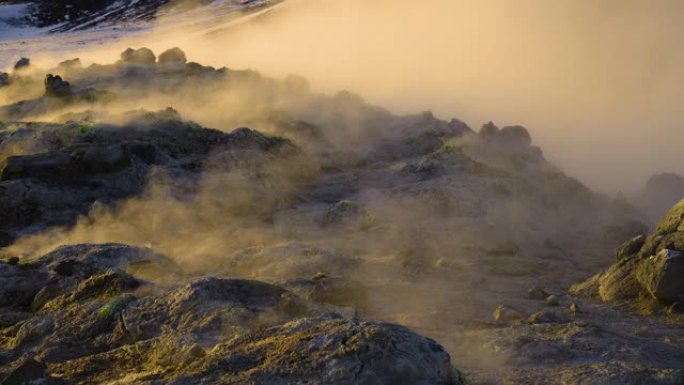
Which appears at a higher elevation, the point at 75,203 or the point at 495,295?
the point at 75,203

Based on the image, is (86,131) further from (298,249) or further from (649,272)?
(649,272)

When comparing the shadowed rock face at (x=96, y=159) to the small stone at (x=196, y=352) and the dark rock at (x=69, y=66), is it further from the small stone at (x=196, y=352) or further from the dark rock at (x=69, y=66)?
the dark rock at (x=69, y=66)

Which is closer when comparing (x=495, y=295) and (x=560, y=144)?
(x=495, y=295)

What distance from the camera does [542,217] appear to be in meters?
16.9

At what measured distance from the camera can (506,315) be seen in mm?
10109

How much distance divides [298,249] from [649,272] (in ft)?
18.6

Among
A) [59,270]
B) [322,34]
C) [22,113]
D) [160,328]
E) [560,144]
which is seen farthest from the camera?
[322,34]

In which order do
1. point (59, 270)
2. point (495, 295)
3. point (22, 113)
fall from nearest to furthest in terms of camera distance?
1. point (59, 270)
2. point (495, 295)
3. point (22, 113)

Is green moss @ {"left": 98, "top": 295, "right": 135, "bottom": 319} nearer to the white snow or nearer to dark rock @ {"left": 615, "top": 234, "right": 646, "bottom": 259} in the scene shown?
dark rock @ {"left": 615, "top": 234, "right": 646, "bottom": 259}

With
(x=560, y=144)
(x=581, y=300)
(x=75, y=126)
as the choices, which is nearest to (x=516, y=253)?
(x=581, y=300)

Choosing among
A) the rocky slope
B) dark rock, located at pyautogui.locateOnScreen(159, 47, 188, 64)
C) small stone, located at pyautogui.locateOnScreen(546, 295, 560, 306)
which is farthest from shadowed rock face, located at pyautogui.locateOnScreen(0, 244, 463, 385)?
dark rock, located at pyautogui.locateOnScreen(159, 47, 188, 64)

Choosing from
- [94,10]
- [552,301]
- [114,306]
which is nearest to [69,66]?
[114,306]

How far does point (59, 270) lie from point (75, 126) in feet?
24.3

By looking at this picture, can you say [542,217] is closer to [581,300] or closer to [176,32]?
[581,300]
